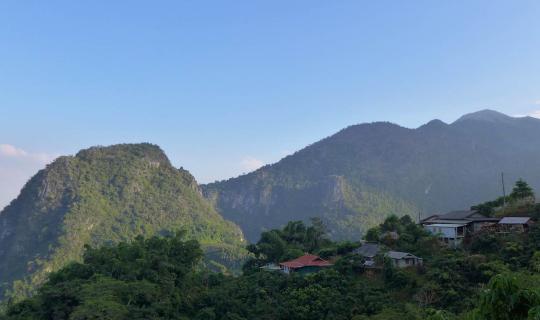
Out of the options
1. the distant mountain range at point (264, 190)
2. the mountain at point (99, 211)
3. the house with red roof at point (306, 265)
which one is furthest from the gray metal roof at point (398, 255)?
the mountain at point (99, 211)

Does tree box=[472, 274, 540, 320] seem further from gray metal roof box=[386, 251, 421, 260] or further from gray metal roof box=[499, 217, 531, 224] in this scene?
gray metal roof box=[499, 217, 531, 224]

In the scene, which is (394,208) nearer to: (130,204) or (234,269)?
(234,269)

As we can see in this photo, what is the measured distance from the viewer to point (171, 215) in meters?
81.9

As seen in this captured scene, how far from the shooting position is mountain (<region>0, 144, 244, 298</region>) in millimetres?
62031

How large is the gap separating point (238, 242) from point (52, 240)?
33.3 m

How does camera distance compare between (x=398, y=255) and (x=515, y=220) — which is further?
(x=398, y=255)

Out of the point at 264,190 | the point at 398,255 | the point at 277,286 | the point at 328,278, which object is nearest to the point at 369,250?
the point at 398,255

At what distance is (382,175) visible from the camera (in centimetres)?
11788

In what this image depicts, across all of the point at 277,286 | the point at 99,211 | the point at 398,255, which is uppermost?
the point at 99,211

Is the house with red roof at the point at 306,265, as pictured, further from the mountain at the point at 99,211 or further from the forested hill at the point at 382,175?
the forested hill at the point at 382,175

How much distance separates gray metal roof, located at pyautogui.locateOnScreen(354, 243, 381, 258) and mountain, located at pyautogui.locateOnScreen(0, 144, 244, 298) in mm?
36921

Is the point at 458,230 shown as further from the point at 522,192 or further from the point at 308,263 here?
the point at 308,263

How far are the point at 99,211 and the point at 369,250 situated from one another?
189 ft

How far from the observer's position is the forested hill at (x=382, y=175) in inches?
3861
